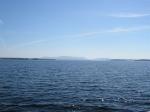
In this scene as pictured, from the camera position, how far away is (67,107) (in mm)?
35188

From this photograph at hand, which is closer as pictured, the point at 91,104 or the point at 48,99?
the point at 91,104

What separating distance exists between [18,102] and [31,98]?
3898mm

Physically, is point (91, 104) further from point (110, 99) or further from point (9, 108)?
point (9, 108)

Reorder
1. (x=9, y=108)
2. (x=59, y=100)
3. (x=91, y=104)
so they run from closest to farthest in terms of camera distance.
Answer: (x=9, y=108), (x=91, y=104), (x=59, y=100)

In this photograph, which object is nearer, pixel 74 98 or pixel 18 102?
pixel 18 102

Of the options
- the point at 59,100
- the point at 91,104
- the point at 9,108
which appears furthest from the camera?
the point at 59,100

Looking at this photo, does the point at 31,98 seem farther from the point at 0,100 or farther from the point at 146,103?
the point at 146,103

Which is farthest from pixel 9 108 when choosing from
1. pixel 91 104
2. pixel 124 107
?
pixel 124 107

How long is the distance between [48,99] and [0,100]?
7.63 meters

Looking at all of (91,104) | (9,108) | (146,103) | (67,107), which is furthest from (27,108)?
(146,103)

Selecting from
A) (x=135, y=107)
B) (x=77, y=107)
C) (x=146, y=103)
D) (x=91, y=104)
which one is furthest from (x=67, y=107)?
(x=146, y=103)

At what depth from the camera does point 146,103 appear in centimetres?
3853

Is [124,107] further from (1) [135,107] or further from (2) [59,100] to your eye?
(2) [59,100]

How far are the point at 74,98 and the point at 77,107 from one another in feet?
23.2
